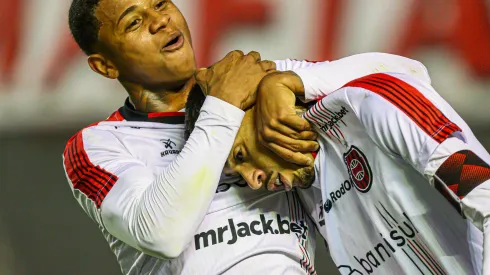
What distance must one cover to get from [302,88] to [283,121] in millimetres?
69

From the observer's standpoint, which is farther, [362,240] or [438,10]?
[438,10]

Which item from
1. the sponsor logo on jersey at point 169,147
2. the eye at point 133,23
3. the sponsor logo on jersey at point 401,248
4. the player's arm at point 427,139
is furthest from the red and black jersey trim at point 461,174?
the eye at point 133,23

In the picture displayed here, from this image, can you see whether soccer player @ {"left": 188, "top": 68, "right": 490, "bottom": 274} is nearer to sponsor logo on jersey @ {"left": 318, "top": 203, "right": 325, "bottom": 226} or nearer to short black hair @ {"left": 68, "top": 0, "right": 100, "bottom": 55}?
sponsor logo on jersey @ {"left": 318, "top": 203, "right": 325, "bottom": 226}

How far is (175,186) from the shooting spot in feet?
3.82

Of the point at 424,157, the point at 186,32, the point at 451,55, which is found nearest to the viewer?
the point at 424,157

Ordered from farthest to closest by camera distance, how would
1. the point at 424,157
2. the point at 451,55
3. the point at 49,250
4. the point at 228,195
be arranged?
the point at 49,250 < the point at 451,55 < the point at 228,195 < the point at 424,157

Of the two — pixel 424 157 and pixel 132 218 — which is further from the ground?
pixel 424 157

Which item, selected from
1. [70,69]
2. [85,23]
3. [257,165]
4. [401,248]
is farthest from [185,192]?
[70,69]

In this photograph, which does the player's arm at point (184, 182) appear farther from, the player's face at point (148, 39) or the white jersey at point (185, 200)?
the player's face at point (148, 39)

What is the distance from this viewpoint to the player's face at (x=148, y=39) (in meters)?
1.46

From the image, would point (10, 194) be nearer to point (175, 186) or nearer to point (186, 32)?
point (186, 32)

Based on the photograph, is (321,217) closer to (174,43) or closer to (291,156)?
(291,156)

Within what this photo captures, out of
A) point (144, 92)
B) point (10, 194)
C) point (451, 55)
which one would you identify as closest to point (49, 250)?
point (10, 194)

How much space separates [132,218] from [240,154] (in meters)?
0.19
